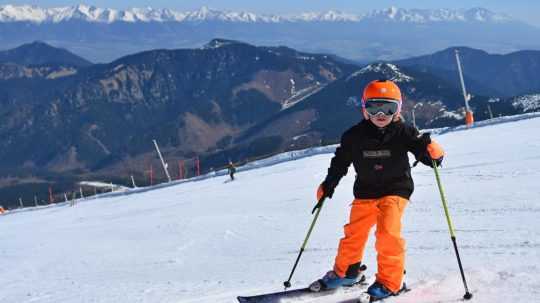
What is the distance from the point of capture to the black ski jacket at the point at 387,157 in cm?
503

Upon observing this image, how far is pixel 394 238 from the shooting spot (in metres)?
4.74

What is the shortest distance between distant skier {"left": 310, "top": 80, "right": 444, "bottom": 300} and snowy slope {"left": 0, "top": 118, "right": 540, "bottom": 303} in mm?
600

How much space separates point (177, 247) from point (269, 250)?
7.40ft

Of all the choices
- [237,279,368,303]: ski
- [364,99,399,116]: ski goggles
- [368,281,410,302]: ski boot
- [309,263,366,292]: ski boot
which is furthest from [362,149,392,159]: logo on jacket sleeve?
[237,279,368,303]: ski

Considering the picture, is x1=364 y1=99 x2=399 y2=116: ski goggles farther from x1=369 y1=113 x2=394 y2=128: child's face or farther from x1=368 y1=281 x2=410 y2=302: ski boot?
x1=368 y1=281 x2=410 y2=302: ski boot

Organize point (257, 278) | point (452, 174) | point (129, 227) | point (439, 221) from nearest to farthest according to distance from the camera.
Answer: point (257, 278) < point (439, 221) < point (452, 174) < point (129, 227)

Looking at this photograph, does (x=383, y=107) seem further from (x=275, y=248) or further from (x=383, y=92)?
(x=275, y=248)

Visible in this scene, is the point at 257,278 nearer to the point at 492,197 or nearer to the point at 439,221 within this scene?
the point at 439,221

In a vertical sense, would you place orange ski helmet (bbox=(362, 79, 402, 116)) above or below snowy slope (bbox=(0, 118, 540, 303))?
above

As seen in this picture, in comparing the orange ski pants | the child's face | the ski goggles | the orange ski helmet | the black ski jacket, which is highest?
the orange ski helmet

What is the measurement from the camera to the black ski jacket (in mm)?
5031

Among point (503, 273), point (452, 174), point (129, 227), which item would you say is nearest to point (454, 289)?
point (503, 273)

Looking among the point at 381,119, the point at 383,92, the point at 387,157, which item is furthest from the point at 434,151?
the point at 383,92

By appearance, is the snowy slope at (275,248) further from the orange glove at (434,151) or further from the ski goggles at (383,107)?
the ski goggles at (383,107)
